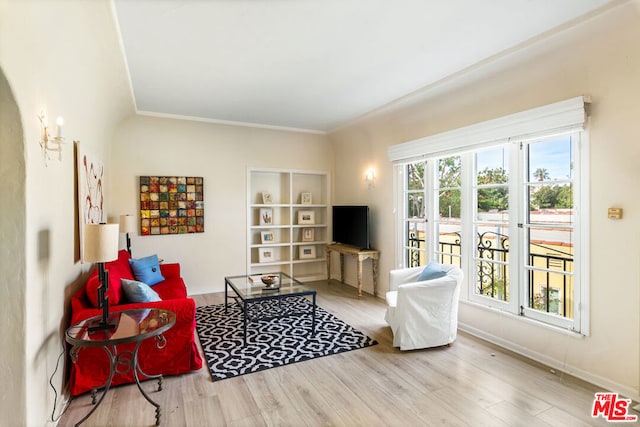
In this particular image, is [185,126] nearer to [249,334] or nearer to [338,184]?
[338,184]

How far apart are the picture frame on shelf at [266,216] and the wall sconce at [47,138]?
3554mm

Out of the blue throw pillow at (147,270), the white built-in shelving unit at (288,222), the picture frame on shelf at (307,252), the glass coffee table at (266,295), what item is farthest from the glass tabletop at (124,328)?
the picture frame on shelf at (307,252)

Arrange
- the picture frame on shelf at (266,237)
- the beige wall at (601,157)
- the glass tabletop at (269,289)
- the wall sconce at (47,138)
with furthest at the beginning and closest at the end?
the picture frame on shelf at (266,237) < the glass tabletop at (269,289) < the beige wall at (601,157) < the wall sconce at (47,138)

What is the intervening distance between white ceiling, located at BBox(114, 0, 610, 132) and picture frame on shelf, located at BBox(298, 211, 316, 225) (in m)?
2.29

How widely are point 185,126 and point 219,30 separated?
2.81 meters

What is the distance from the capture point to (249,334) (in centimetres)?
348

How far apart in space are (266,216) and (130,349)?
10.9ft

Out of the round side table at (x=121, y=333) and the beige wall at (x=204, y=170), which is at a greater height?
the beige wall at (x=204, y=170)

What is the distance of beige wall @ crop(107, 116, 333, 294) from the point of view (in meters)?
4.69

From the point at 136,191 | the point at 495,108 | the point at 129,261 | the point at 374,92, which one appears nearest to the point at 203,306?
the point at 129,261

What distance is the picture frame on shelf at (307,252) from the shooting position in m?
5.95

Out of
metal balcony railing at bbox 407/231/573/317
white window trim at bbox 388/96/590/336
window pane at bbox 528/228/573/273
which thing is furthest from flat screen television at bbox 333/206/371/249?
window pane at bbox 528/228/573/273

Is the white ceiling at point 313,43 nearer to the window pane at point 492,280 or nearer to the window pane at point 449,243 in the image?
the window pane at point 449,243

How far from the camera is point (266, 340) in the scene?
3.34 m
